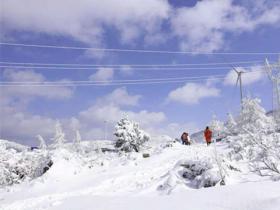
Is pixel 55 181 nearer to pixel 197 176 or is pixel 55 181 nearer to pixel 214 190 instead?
pixel 197 176

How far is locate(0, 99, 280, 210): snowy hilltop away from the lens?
352 inches

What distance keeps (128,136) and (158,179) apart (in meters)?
29.8

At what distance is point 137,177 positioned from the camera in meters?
20.1

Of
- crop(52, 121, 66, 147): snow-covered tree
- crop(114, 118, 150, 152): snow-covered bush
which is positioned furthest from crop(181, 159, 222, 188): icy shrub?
crop(52, 121, 66, 147): snow-covered tree

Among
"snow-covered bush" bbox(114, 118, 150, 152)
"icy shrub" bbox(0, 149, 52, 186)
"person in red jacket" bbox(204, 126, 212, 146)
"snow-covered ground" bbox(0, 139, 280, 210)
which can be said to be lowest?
"snow-covered ground" bbox(0, 139, 280, 210)

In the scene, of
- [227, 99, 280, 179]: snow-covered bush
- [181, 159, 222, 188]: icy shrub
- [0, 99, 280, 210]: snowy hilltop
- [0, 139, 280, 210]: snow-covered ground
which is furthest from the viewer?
[181, 159, 222, 188]: icy shrub

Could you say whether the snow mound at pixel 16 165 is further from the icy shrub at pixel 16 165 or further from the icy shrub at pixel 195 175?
the icy shrub at pixel 195 175

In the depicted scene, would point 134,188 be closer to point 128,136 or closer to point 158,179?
point 158,179

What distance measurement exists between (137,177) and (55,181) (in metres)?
4.81

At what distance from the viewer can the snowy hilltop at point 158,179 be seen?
8947mm

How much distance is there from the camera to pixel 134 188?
59.1 ft

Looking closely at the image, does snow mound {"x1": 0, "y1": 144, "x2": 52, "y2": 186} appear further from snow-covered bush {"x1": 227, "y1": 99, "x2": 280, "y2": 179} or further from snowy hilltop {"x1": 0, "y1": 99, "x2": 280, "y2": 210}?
snow-covered bush {"x1": 227, "y1": 99, "x2": 280, "y2": 179}

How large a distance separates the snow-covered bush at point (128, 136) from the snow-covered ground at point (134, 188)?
16.8 meters

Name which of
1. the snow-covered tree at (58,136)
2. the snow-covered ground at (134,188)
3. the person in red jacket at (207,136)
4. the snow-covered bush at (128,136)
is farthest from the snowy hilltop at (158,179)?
the snow-covered tree at (58,136)
